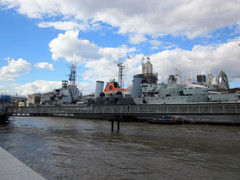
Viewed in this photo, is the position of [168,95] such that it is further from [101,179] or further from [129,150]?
[101,179]

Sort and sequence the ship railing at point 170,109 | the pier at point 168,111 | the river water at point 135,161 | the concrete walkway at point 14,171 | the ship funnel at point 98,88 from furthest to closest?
the ship funnel at point 98,88 → the ship railing at point 170,109 → the pier at point 168,111 → the river water at point 135,161 → the concrete walkway at point 14,171

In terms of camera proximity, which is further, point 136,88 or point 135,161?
point 136,88

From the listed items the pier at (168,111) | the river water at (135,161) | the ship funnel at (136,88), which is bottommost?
the river water at (135,161)

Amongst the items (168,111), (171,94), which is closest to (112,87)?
(171,94)

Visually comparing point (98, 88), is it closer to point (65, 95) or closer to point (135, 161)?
point (65, 95)

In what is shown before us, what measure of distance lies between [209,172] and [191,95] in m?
40.7

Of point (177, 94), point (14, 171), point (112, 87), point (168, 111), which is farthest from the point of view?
point (112, 87)

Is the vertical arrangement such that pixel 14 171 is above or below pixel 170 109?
below

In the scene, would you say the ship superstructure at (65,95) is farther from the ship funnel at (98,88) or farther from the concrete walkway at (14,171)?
the concrete walkway at (14,171)

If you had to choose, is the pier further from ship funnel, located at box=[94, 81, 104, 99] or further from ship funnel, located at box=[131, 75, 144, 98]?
ship funnel, located at box=[94, 81, 104, 99]

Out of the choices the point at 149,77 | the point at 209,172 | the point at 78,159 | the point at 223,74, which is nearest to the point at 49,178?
the point at 78,159

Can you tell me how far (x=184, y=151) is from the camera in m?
17.3

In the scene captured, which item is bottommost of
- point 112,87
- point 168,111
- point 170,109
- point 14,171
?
point 14,171

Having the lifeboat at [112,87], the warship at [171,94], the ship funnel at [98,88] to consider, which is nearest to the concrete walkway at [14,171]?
the warship at [171,94]
